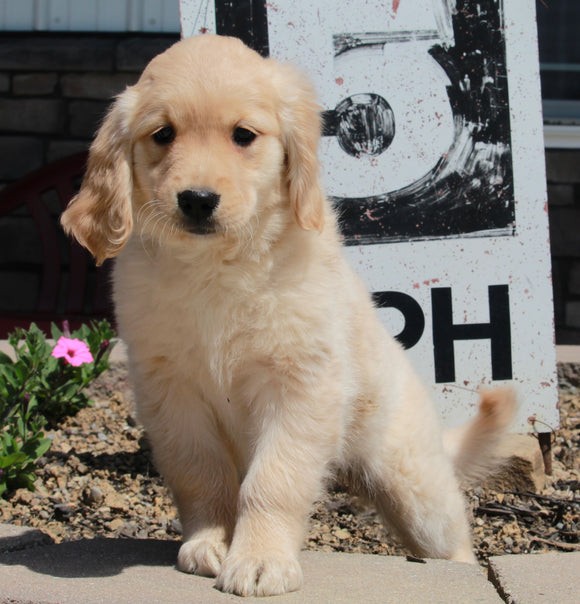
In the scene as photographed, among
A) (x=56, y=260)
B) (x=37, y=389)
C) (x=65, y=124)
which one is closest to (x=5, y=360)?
(x=37, y=389)

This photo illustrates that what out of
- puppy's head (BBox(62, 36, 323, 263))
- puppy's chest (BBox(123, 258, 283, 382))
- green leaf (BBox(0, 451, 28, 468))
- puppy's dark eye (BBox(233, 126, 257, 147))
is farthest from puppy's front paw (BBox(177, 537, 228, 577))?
puppy's dark eye (BBox(233, 126, 257, 147))

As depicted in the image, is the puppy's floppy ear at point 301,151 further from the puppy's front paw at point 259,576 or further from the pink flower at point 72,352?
the pink flower at point 72,352

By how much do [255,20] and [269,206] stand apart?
59.4 inches

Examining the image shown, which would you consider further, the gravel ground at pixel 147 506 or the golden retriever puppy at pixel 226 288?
the gravel ground at pixel 147 506

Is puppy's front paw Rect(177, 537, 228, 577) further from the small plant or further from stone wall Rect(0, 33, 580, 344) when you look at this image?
stone wall Rect(0, 33, 580, 344)

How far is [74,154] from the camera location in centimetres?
570

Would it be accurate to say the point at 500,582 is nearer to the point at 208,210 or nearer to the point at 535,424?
the point at 208,210

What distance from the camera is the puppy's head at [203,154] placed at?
2100 mm

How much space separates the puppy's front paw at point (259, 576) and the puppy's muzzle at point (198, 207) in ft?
2.79

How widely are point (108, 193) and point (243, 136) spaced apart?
16.6 inches

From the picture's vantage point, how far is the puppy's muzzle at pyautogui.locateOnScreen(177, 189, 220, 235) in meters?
2.05

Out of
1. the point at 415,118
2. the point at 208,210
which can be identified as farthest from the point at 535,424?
the point at 208,210

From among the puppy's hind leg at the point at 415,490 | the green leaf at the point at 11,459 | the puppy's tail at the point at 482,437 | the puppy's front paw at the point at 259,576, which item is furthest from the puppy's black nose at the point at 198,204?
the puppy's tail at the point at 482,437

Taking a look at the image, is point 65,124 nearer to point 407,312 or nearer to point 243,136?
point 407,312
